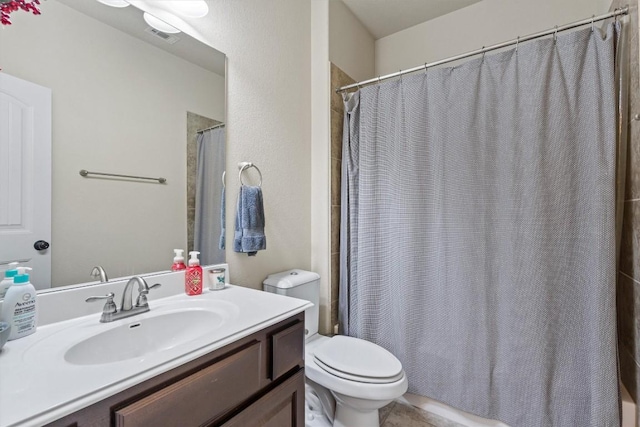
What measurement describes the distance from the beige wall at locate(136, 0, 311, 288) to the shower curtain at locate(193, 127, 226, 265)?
6 cm

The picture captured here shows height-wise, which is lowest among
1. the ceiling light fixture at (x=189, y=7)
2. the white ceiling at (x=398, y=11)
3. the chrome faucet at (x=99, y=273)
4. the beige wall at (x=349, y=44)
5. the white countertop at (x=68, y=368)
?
the white countertop at (x=68, y=368)

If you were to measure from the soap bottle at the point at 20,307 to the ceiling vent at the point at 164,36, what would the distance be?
0.93 meters

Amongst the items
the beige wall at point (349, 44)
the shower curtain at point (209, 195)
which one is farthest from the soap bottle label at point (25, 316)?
the beige wall at point (349, 44)

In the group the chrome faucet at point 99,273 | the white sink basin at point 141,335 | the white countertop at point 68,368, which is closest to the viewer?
the white countertop at point 68,368

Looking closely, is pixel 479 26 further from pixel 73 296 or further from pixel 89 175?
pixel 73 296

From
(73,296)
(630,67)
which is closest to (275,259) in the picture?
(73,296)

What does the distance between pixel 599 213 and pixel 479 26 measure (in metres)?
1.58

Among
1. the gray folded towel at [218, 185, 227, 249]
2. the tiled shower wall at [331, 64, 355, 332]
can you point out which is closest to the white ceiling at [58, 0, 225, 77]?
the gray folded towel at [218, 185, 227, 249]

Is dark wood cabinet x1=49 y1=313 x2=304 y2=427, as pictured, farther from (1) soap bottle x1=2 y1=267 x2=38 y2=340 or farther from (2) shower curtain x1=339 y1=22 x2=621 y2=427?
(2) shower curtain x1=339 y1=22 x2=621 y2=427

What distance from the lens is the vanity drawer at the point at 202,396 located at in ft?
1.92

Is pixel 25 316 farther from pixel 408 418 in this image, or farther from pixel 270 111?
pixel 408 418

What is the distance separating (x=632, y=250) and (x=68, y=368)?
1.97m

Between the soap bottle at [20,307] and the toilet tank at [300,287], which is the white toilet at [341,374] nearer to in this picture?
the toilet tank at [300,287]

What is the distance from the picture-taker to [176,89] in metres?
1.20
